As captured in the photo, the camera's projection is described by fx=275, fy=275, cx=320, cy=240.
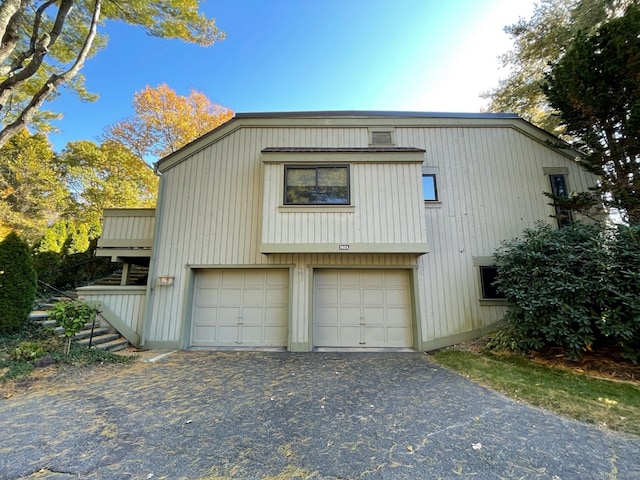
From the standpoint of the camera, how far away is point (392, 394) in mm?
4094

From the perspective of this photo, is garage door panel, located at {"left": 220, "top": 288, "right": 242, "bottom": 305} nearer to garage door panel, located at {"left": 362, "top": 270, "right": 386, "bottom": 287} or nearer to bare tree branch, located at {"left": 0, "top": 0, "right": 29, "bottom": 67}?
garage door panel, located at {"left": 362, "top": 270, "right": 386, "bottom": 287}

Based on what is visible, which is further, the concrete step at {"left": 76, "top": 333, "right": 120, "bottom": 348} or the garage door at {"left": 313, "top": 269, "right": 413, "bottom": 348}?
the garage door at {"left": 313, "top": 269, "right": 413, "bottom": 348}

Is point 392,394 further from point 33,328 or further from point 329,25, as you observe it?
point 329,25

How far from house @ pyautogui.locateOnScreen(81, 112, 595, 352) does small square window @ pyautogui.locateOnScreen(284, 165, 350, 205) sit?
0.04 metres

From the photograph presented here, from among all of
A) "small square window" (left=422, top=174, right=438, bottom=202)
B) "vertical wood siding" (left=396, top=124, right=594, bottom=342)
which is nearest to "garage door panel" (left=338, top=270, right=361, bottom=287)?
"vertical wood siding" (left=396, top=124, right=594, bottom=342)

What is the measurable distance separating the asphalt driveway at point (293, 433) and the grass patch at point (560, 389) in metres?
0.33

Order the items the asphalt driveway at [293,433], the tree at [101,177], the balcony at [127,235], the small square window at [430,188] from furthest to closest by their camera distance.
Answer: the tree at [101,177] → the small square window at [430,188] → the balcony at [127,235] → the asphalt driveway at [293,433]

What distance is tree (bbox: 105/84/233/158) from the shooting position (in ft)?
54.2

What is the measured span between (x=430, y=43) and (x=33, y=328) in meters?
13.1

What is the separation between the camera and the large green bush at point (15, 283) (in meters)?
5.46

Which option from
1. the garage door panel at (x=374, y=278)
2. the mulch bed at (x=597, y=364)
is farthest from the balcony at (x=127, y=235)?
the mulch bed at (x=597, y=364)

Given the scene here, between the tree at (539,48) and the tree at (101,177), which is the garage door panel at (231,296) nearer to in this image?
the tree at (539,48)

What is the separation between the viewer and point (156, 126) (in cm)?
1667

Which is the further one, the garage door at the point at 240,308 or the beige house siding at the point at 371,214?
the garage door at the point at 240,308
